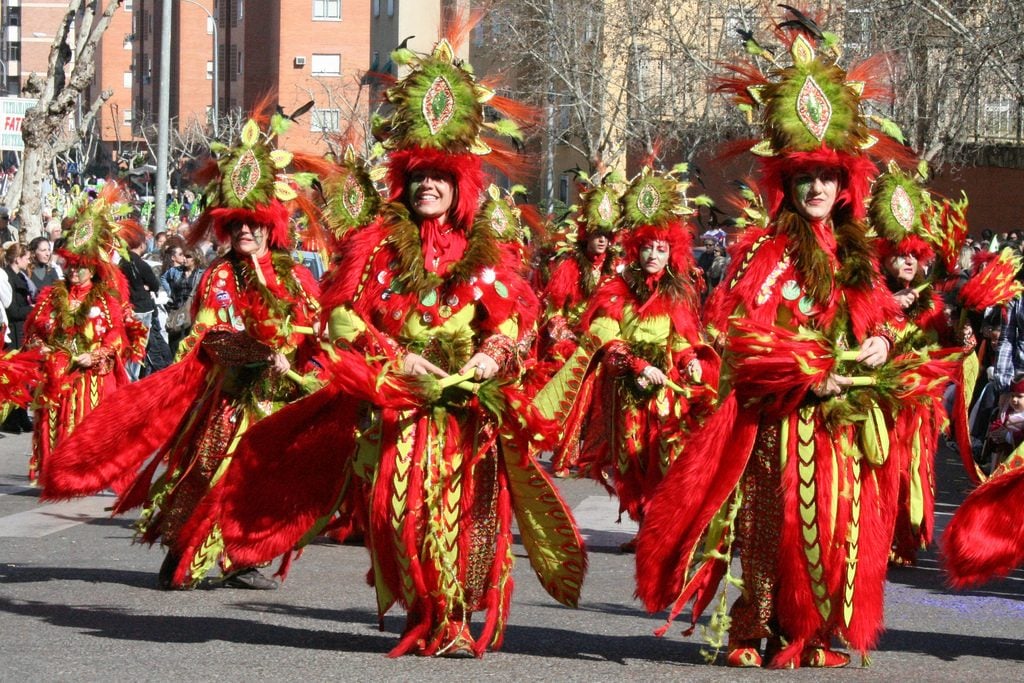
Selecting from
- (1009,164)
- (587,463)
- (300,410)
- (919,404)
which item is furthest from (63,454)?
(1009,164)

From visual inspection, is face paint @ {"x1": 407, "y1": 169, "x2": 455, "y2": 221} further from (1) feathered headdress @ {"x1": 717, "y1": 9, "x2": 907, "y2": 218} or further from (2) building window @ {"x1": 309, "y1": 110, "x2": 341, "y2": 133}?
(2) building window @ {"x1": 309, "y1": 110, "x2": 341, "y2": 133}

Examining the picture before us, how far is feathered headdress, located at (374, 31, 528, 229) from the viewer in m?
6.75

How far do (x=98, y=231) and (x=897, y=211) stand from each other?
5.00 m

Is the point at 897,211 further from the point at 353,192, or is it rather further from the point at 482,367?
the point at 482,367

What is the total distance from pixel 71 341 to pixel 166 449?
12.0 feet

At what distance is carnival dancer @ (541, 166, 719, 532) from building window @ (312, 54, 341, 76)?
2391 inches

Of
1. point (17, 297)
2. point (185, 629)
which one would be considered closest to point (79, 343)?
point (17, 297)

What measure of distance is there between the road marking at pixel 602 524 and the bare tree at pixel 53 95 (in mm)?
12127

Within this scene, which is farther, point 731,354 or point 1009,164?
point 1009,164

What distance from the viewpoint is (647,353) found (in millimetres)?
9945

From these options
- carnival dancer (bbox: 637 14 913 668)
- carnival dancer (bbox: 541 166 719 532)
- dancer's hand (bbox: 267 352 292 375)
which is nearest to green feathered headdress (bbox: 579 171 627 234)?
Answer: carnival dancer (bbox: 541 166 719 532)

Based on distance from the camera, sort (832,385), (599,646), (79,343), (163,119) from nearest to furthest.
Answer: (832,385), (599,646), (79,343), (163,119)

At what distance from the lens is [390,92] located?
689 cm

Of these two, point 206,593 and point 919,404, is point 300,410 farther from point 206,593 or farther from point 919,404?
point 919,404
